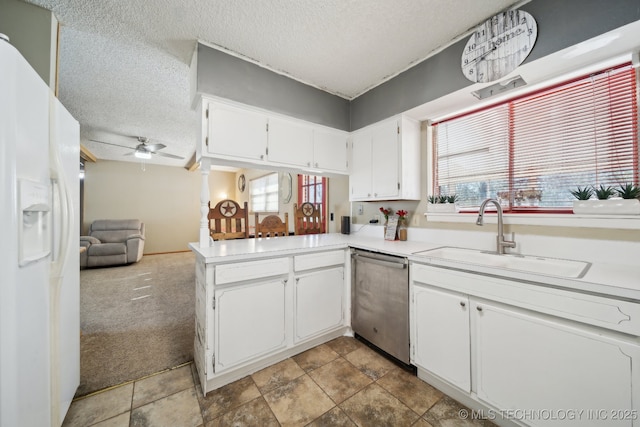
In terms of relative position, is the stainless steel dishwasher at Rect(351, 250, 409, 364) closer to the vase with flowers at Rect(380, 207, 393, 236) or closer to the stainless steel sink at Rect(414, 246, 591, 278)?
the stainless steel sink at Rect(414, 246, 591, 278)

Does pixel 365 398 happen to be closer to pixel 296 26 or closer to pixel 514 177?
pixel 514 177

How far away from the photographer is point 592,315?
103 cm

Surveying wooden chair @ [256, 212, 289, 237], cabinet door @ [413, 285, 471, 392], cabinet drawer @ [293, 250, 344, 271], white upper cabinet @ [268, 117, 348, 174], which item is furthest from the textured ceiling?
cabinet door @ [413, 285, 471, 392]

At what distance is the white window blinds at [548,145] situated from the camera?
56.9 inches

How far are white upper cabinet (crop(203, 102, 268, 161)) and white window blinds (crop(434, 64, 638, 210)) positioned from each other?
174 centimetres

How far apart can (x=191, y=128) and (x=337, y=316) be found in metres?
3.78

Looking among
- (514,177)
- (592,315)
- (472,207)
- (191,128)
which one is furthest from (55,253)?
(191,128)

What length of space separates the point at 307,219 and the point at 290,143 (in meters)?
1.07

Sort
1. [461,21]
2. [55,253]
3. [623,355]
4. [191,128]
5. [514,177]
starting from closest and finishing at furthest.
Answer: [623,355] → [55,253] → [461,21] → [514,177] → [191,128]

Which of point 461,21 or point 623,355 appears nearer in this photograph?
point 623,355

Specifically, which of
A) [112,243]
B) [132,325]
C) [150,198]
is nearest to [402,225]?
[132,325]

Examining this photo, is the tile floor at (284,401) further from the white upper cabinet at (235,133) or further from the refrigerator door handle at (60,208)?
the white upper cabinet at (235,133)

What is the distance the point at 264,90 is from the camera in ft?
7.22

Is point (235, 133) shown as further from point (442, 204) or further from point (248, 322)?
point (442, 204)
